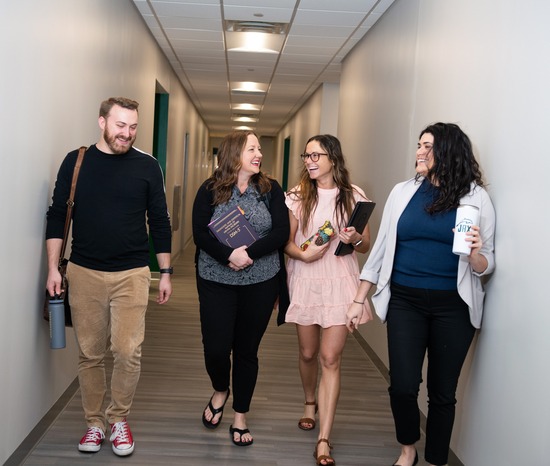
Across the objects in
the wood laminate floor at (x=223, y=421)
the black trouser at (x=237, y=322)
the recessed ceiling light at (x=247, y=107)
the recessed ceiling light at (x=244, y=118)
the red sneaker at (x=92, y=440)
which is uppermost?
the recessed ceiling light at (x=247, y=107)

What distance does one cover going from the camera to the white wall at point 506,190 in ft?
8.63

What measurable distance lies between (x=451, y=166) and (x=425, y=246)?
1.18ft

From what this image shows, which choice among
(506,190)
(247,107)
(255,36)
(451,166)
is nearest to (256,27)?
(255,36)

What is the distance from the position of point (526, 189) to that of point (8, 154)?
2.13 m

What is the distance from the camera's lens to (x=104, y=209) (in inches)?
130

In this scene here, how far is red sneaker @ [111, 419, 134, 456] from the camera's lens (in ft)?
11.2

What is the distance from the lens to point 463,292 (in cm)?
294

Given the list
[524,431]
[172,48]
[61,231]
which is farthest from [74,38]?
[172,48]

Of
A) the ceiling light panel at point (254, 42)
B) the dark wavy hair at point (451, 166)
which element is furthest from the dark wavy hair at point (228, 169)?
the ceiling light panel at point (254, 42)

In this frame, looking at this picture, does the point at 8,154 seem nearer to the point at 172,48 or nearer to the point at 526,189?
the point at 526,189

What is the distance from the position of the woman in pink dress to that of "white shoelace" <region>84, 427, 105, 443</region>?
3.57 ft

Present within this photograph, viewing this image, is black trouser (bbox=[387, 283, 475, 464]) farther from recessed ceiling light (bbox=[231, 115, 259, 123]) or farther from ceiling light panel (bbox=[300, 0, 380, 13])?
recessed ceiling light (bbox=[231, 115, 259, 123])

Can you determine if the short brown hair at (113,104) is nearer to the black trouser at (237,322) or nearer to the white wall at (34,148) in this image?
the white wall at (34,148)

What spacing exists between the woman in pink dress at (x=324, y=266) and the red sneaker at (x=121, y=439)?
927mm
